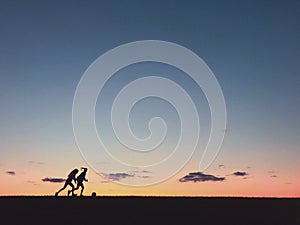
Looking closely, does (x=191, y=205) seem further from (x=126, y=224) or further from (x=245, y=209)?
(x=126, y=224)

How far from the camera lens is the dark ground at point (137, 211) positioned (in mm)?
20422

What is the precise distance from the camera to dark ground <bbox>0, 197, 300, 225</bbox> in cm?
2042

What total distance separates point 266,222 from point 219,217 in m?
1.93

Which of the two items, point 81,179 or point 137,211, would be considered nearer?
point 137,211

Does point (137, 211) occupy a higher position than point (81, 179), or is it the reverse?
point (81, 179)

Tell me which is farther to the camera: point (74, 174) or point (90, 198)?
point (74, 174)

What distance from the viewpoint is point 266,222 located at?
21.7 meters

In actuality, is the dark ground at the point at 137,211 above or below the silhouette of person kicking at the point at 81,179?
below

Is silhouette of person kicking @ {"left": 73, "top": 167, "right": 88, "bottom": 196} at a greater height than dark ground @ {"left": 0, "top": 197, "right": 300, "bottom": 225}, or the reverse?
silhouette of person kicking @ {"left": 73, "top": 167, "right": 88, "bottom": 196}

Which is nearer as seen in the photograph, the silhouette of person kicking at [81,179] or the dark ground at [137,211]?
the dark ground at [137,211]

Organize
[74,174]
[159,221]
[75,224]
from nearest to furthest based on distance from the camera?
[75,224], [159,221], [74,174]


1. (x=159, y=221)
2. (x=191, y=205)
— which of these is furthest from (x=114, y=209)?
(x=191, y=205)

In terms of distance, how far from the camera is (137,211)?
22.4 metres

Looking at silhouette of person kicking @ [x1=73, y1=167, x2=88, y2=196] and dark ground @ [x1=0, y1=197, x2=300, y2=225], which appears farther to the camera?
silhouette of person kicking @ [x1=73, y1=167, x2=88, y2=196]
